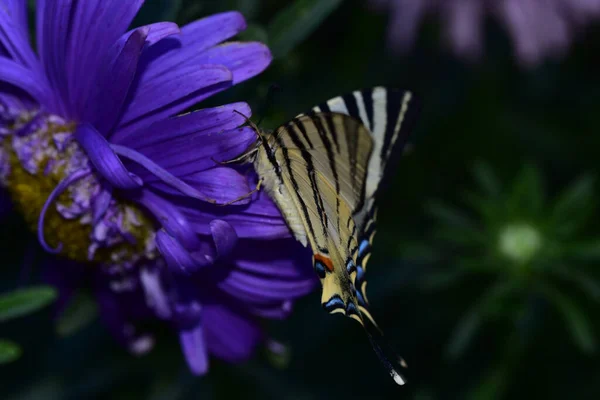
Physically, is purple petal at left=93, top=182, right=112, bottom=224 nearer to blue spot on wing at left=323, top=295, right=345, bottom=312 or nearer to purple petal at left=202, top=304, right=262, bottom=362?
purple petal at left=202, top=304, right=262, bottom=362

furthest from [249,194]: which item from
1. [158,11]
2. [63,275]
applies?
[63,275]

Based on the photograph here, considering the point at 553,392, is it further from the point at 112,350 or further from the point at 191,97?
the point at 191,97

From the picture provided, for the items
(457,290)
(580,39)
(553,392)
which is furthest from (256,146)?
(580,39)

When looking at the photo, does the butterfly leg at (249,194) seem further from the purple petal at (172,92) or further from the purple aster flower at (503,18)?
the purple aster flower at (503,18)

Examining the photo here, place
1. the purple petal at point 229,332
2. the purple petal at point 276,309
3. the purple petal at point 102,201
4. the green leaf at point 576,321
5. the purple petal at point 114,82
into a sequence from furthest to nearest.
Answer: the green leaf at point 576,321 < the purple petal at point 229,332 < the purple petal at point 276,309 < the purple petal at point 102,201 < the purple petal at point 114,82

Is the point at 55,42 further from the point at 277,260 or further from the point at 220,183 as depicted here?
the point at 277,260

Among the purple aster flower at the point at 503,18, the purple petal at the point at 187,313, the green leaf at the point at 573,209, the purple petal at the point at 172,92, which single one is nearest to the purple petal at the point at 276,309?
the purple petal at the point at 187,313
